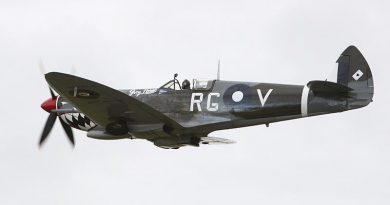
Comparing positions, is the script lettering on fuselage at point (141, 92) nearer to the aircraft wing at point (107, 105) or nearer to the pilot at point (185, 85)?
the pilot at point (185, 85)

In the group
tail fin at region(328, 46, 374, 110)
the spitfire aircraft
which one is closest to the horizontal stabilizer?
the spitfire aircraft

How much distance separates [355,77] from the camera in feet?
93.8

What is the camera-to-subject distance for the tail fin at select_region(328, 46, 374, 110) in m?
28.3

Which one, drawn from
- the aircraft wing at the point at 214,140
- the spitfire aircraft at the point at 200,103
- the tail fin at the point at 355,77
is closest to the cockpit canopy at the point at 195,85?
the spitfire aircraft at the point at 200,103

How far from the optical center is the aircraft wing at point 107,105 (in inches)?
1123

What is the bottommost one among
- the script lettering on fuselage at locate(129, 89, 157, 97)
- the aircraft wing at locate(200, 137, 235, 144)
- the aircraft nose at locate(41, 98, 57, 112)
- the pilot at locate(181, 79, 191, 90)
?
the aircraft wing at locate(200, 137, 235, 144)

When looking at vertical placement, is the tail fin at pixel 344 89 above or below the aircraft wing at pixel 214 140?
above

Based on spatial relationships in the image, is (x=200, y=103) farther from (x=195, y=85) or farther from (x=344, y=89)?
(x=344, y=89)

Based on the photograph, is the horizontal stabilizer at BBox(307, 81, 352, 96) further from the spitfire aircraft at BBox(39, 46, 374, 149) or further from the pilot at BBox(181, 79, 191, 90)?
the pilot at BBox(181, 79, 191, 90)

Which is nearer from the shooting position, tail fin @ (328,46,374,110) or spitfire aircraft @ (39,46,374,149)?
tail fin @ (328,46,374,110)

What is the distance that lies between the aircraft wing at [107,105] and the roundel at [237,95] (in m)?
1.41

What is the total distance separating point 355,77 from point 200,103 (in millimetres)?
3959

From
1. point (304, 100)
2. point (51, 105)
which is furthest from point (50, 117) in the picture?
point (304, 100)

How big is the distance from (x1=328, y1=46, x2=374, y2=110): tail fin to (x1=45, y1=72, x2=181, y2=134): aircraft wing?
4.28 m
